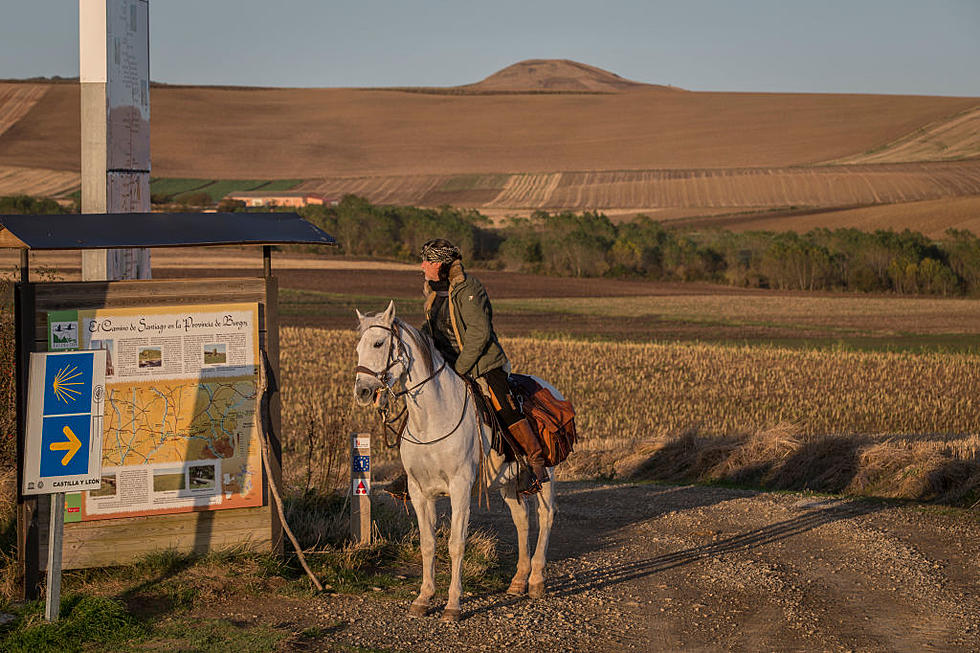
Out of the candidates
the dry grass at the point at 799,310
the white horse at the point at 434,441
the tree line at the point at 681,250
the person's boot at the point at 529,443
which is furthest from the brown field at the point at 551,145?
the white horse at the point at 434,441

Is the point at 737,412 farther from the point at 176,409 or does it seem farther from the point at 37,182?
the point at 37,182

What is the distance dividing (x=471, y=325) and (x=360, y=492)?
2511mm

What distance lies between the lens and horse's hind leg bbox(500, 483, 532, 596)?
924cm

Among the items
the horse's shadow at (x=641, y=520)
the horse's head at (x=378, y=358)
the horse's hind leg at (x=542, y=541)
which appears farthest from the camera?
the horse's shadow at (x=641, y=520)

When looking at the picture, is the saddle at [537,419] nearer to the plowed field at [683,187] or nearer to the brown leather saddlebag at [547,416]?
the brown leather saddlebag at [547,416]

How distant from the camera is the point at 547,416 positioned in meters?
9.38

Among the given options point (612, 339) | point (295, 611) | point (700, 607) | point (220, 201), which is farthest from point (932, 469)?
point (220, 201)

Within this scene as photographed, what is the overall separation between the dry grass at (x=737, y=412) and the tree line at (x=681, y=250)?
29369mm

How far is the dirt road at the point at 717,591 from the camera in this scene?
8031 mm

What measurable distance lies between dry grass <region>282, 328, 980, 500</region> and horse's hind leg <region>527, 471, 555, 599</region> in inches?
108

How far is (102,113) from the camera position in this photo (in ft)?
37.6

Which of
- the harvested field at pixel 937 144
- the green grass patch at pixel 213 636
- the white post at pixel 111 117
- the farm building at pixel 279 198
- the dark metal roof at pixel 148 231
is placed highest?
the harvested field at pixel 937 144

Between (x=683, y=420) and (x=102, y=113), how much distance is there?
1225 centimetres

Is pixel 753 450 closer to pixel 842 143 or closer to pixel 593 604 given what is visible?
pixel 593 604
